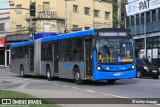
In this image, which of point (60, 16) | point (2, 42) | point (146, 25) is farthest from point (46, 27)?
point (146, 25)

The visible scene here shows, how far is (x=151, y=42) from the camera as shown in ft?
138

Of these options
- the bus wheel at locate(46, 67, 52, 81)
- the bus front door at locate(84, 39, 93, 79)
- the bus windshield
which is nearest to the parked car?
the bus wheel at locate(46, 67, 52, 81)

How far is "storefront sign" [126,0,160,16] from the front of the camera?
4176cm

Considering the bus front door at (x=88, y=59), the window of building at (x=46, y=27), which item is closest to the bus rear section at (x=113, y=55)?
the bus front door at (x=88, y=59)

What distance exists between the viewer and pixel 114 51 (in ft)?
69.5

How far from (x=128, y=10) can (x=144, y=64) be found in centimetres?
1872

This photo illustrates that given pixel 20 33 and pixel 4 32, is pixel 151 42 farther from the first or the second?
pixel 4 32

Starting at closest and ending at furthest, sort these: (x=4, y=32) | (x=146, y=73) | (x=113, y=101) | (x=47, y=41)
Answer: (x=113, y=101), (x=47, y=41), (x=146, y=73), (x=4, y=32)

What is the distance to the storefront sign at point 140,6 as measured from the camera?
41.8 meters

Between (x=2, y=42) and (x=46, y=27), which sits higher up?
(x=46, y=27)

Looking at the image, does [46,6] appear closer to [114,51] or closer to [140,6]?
[140,6]

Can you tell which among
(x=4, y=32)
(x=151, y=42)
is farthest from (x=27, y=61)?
(x=4, y=32)

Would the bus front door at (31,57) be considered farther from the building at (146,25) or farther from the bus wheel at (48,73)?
the building at (146,25)

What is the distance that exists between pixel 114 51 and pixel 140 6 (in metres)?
24.9
